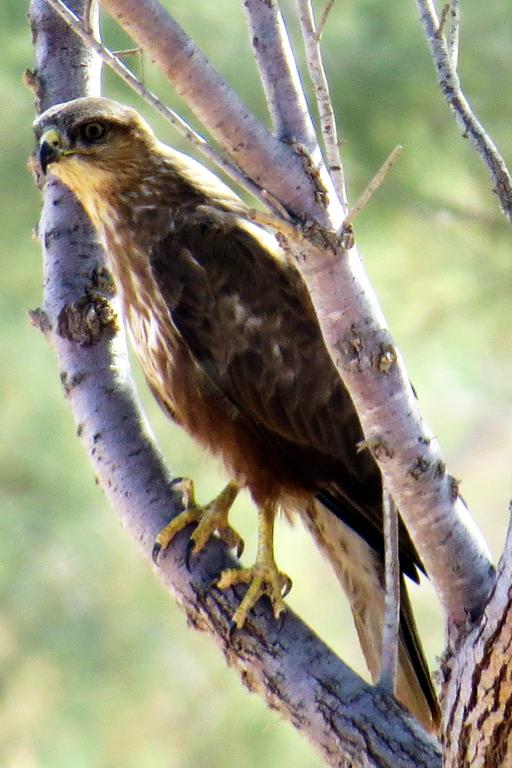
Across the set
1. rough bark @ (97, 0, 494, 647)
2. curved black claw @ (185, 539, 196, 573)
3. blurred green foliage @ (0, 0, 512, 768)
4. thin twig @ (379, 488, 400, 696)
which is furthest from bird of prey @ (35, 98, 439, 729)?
blurred green foliage @ (0, 0, 512, 768)

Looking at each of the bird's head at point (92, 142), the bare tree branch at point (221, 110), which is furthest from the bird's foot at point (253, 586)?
the bird's head at point (92, 142)

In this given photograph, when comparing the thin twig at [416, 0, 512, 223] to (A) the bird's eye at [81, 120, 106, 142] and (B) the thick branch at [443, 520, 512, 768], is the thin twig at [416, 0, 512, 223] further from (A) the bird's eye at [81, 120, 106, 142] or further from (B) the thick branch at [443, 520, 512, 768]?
(A) the bird's eye at [81, 120, 106, 142]

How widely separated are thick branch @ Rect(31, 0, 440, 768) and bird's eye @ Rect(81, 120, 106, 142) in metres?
0.13

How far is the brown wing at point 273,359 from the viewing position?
2.89 metres

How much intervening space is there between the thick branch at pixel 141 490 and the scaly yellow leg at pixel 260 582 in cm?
2

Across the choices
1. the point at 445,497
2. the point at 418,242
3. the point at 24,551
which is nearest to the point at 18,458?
the point at 24,551

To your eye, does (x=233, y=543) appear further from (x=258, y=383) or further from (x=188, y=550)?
(x=258, y=383)

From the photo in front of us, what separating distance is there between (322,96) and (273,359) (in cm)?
104

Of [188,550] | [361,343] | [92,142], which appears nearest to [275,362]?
[188,550]

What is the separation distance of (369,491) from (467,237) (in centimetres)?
252

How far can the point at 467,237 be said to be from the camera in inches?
202

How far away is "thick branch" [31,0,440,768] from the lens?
2.27 meters

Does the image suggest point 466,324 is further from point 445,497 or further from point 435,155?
point 445,497

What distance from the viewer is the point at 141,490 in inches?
108
